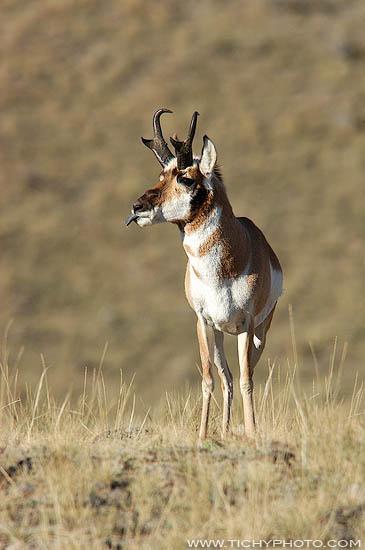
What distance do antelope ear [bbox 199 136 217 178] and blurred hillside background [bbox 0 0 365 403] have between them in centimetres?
1963

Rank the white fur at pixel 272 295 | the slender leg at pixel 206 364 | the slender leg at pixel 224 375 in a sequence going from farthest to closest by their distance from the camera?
the white fur at pixel 272 295 → the slender leg at pixel 224 375 → the slender leg at pixel 206 364

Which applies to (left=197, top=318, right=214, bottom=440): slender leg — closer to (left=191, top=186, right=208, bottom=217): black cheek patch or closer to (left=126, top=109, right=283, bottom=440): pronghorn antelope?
(left=126, top=109, right=283, bottom=440): pronghorn antelope

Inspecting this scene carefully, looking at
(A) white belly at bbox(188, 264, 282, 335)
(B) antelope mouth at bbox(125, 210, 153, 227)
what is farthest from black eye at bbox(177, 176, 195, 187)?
(A) white belly at bbox(188, 264, 282, 335)

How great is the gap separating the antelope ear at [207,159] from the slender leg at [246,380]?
4.16ft

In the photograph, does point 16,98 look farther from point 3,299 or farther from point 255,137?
point 3,299

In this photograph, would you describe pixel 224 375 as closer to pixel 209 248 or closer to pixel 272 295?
pixel 272 295

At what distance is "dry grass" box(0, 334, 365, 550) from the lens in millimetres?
6938

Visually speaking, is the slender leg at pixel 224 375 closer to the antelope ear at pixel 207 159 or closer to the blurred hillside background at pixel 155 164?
the antelope ear at pixel 207 159

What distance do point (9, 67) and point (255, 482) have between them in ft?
128

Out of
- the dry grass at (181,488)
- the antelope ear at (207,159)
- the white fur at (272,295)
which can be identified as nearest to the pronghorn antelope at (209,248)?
the antelope ear at (207,159)

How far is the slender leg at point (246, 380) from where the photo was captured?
9.30m

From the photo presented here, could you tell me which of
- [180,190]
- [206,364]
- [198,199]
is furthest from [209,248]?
[206,364]

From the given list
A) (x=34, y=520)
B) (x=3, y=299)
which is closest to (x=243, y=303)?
(x=34, y=520)

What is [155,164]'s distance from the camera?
39.0 m
